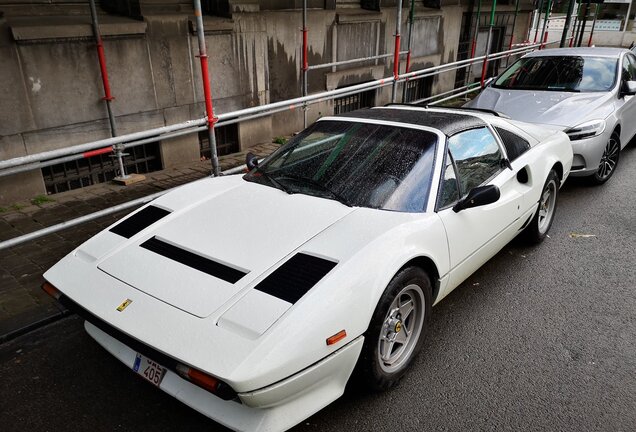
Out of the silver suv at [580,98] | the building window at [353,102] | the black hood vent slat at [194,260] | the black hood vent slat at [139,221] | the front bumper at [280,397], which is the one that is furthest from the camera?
the building window at [353,102]

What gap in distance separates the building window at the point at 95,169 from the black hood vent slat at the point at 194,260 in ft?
12.1

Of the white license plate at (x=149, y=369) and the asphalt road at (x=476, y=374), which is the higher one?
the white license plate at (x=149, y=369)

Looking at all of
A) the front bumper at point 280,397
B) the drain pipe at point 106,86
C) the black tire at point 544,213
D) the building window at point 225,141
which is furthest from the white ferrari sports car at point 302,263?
the building window at point 225,141

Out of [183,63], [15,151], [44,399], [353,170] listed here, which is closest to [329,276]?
[353,170]

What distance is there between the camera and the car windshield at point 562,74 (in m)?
6.69

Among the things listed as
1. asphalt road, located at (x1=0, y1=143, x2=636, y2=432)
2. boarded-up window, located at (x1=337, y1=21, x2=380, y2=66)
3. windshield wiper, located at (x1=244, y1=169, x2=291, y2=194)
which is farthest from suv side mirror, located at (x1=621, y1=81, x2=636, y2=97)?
windshield wiper, located at (x1=244, y1=169, x2=291, y2=194)

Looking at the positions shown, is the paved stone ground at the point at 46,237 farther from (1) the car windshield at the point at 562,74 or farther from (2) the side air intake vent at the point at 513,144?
(1) the car windshield at the point at 562,74

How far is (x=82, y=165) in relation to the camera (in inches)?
242

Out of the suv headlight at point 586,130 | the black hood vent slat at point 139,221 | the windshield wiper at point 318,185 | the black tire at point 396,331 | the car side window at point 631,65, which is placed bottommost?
the black tire at point 396,331

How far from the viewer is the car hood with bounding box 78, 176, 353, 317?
2.49 meters

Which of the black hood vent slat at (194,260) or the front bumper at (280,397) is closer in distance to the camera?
the front bumper at (280,397)

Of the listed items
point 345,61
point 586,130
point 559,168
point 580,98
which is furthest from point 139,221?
point 345,61

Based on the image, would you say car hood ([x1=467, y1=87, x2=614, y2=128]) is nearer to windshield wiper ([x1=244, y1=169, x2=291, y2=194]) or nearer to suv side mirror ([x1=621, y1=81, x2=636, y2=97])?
suv side mirror ([x1=621, y1=81, x2=636, y2=97])

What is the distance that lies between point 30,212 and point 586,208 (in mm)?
6338
